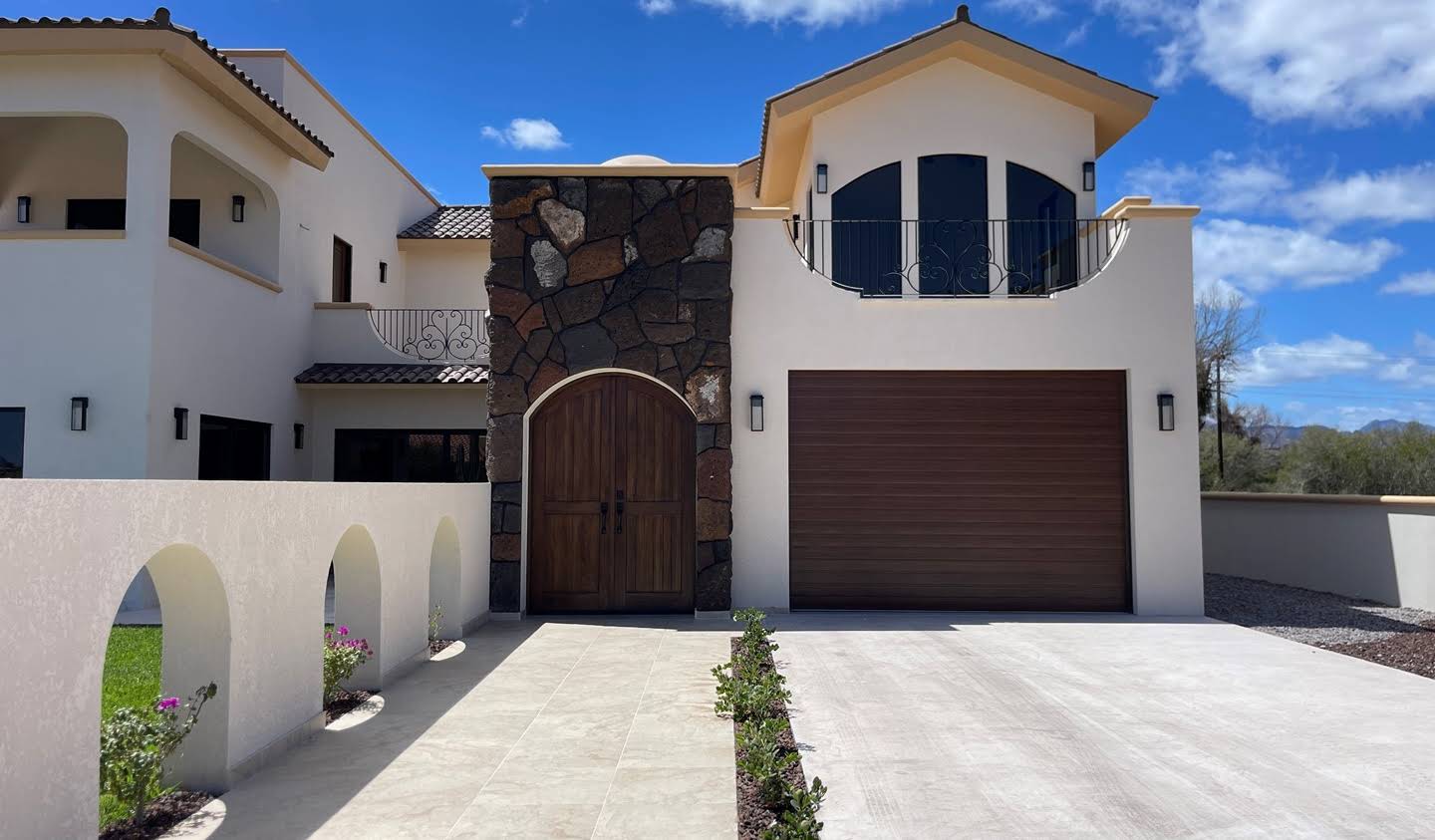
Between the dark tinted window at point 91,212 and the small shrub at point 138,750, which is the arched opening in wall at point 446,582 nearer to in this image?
the small shrub at point 138,750

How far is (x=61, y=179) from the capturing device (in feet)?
45.8

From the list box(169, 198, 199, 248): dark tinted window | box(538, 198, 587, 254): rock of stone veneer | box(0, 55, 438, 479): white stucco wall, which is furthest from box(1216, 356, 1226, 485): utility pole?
box(169, 198, 199, 248): dark tinted window

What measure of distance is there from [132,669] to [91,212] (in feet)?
31.4

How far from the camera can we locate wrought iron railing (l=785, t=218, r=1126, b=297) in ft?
39.8

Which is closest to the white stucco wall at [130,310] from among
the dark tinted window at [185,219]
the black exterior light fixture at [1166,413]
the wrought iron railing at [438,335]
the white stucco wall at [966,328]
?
the dark tinted window at [185,219]

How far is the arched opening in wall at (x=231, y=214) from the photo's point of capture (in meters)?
13.7

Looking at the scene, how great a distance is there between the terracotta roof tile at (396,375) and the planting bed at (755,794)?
366 inches

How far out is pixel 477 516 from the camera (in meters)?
9.77

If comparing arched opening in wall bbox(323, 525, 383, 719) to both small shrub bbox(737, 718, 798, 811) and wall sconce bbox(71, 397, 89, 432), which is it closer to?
small shrub bbox(737, 718, 798, 811)

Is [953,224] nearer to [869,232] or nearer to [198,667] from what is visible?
[869,232]

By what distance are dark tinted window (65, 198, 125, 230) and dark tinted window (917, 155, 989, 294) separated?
1193 cm

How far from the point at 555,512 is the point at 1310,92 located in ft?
74.5

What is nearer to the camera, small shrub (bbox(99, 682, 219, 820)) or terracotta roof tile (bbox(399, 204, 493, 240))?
small shrub (bbox(99, 682, 219, 820))

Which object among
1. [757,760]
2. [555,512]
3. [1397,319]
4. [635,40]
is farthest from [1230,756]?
[1397,319]
